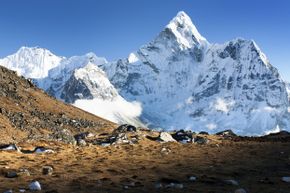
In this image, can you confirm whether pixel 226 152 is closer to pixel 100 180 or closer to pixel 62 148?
pixel 62 148

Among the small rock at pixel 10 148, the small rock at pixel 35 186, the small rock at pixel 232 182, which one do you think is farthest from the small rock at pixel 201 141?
the small rock at pixel 35 186

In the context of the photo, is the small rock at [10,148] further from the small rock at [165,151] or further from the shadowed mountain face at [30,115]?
the shadowed mountain face at [30,115]

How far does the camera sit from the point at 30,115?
9512cm

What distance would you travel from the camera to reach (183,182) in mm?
A: 31766

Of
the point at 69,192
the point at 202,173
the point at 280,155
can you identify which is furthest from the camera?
the point at 280,155

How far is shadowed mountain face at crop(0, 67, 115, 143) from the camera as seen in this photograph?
77181mm

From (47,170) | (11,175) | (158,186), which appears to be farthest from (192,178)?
(11,175)

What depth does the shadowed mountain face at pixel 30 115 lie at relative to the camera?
7718 cm

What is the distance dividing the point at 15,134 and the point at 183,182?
4683 centimetres

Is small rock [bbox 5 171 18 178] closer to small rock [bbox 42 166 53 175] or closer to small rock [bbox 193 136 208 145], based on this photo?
small rock [bbox 42 166 53 175]

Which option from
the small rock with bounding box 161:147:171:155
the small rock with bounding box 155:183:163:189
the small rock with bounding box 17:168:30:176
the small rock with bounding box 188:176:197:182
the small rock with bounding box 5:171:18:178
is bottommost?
the small rock with bounding box 155:183:163:189

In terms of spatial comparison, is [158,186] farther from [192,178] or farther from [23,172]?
[23,172]

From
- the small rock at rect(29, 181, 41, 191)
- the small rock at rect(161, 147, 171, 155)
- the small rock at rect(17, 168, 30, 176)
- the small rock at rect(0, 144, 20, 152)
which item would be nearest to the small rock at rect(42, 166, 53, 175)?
the small rock at rect(17, 168, 30, 176)

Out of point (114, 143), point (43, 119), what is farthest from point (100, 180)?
point (43, 119)
